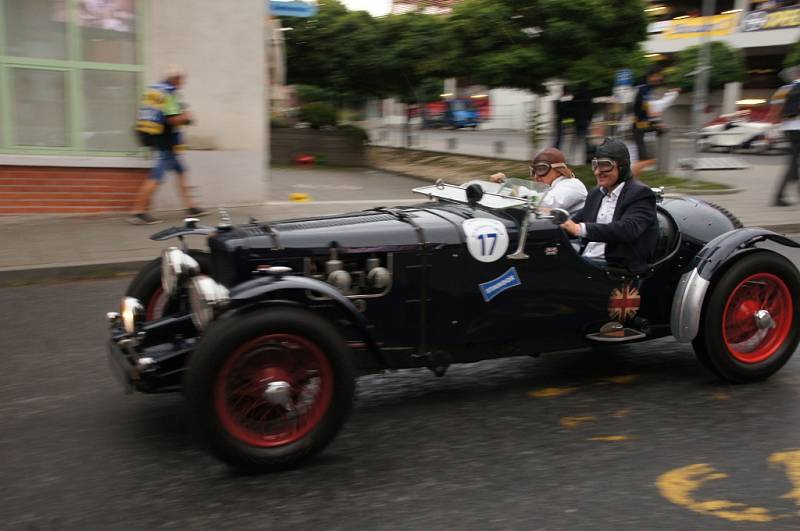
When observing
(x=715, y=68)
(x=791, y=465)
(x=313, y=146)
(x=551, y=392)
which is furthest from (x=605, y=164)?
(x=715, y=68)

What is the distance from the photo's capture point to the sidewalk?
7441mm

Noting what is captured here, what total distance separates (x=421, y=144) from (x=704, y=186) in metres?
13.1

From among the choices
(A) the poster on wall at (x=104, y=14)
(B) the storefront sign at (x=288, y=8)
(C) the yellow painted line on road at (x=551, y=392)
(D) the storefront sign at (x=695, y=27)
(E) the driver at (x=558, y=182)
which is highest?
(D) the storefront sign at (x=695, y=27)

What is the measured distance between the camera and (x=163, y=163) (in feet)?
30.2

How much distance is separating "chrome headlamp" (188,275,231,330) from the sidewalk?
4.28 meters

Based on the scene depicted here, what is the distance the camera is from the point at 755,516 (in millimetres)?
2971

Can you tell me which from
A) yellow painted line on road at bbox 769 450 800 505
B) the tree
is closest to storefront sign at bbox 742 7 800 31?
the tree

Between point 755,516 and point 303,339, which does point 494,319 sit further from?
point 755,516

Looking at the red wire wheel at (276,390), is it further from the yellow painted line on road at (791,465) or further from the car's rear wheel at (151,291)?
the yellow painted line on road at (791,465)

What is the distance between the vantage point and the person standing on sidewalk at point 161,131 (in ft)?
29.5

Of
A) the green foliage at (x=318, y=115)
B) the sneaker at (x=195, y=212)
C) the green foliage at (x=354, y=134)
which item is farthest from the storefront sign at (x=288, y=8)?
the green foliage at (x=318, y=115)

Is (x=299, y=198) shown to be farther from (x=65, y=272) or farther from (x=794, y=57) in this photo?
(x=794, y=57)

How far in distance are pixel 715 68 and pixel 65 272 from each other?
25.9 meters

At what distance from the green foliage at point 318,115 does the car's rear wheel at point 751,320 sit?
15305mm
